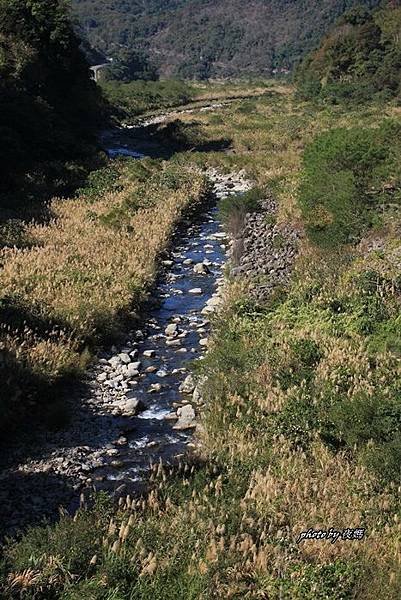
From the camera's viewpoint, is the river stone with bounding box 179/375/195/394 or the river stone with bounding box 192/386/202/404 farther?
the river stone with bounding box 179/375/195/394

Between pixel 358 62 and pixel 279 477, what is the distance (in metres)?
64.2

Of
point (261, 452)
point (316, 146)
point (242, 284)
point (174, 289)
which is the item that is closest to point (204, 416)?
point (261, 452)

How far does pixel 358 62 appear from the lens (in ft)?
210

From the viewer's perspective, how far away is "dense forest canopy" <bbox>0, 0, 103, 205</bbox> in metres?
25.9

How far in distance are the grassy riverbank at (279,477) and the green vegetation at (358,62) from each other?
1838 inches

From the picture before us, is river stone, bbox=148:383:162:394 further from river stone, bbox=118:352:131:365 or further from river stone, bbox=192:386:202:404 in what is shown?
river stone, bbox=118:352:131:365

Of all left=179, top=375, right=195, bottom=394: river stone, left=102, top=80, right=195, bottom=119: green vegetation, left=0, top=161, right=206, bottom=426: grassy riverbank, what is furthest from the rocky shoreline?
left=102, top=80, right=195, bottom=119: green vegetation

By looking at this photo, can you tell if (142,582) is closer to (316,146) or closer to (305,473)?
(305,473)

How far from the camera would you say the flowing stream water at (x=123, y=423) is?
25.3 feet

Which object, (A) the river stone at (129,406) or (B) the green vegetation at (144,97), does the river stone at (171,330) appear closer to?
(A) the river stone at (129,406)

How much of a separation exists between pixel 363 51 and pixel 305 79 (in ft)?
30.1

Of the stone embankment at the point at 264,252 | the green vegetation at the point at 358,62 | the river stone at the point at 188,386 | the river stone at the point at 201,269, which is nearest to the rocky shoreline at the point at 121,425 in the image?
the river stone at the point at 188,386

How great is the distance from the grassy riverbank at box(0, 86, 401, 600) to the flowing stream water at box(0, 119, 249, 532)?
583 mm

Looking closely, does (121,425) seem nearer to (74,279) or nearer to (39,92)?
(74,279)
